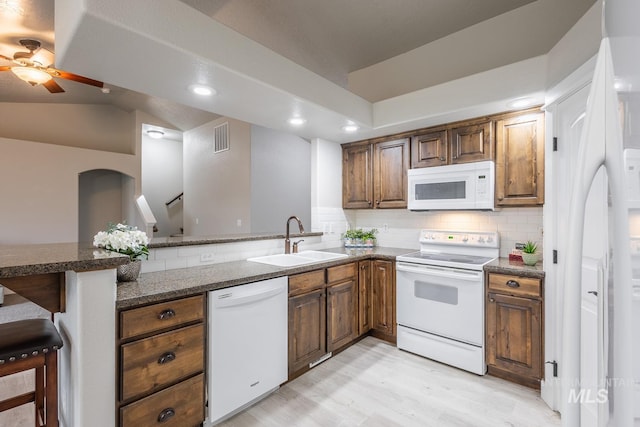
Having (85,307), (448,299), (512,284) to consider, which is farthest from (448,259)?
(85,307)

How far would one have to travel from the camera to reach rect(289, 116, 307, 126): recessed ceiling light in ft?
9.63

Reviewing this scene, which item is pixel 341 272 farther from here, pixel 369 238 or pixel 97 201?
pixel 97 201

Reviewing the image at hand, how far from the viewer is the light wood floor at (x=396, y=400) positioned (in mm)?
2031

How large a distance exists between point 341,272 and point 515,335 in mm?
1495

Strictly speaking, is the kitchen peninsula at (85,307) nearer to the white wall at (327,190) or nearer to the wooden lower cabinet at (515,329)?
the white wall at (327,190)

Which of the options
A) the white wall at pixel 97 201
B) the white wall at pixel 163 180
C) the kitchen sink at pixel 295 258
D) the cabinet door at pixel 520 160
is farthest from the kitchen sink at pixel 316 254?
the white wall at pixel 163 180

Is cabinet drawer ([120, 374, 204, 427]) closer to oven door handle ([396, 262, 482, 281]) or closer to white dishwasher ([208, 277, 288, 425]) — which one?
white dishwasher ([208, 277, 288, 425])

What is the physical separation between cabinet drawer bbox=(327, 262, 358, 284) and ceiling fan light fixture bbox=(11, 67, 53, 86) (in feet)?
13.0

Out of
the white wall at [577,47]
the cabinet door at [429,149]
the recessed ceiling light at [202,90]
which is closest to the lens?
the white wall at [577,47]

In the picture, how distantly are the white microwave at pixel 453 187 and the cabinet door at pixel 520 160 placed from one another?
10 cm

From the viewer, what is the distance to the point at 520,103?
255 centimetres

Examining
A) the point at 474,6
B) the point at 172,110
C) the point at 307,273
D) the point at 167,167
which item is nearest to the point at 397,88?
the point at 474,6

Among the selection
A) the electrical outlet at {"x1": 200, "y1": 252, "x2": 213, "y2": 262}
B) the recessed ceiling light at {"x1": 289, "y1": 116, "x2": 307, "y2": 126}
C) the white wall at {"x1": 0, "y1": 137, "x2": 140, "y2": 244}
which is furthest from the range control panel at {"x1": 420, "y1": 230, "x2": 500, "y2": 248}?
the white wall at {"x1": 0, "y1": 137, "x2": 140, "y2": 244}

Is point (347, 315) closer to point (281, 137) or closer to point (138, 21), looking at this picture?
point (138, 21)
